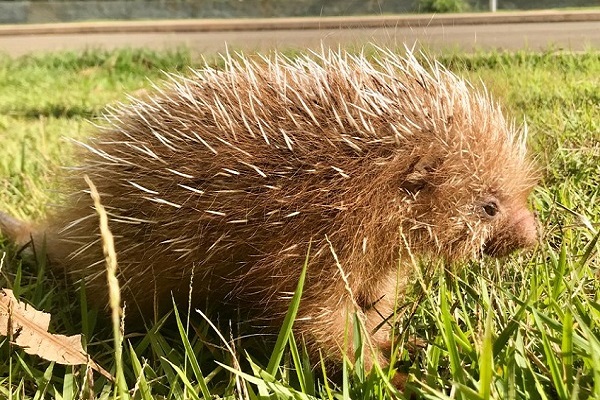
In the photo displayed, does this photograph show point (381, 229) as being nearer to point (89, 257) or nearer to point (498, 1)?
point (89, 257)

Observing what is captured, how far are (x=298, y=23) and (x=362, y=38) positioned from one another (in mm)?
3775

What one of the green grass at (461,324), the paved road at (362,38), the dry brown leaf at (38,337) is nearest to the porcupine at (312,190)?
the green grass at (461,324)

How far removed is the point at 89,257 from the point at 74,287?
33cm

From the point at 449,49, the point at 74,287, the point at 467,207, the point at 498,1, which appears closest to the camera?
the point at 467,207

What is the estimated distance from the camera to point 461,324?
1.86m

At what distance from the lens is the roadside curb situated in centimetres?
289

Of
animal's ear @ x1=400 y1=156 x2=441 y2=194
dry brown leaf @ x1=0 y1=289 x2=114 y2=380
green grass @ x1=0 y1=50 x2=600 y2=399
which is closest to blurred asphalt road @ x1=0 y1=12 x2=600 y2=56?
green grass @ x1=0 y1=50 x2=600 y2=399

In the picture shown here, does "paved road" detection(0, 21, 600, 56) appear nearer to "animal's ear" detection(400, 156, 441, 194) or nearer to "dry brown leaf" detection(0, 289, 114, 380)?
"animal's ear" detection(400, 156, 441, 194)

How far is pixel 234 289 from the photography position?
6.05 ft

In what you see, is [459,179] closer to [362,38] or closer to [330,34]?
[362,38]

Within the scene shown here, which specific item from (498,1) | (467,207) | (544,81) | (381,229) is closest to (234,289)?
(381,229)

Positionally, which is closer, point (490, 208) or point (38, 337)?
point (38, 337)

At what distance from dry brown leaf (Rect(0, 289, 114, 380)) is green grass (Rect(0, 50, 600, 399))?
7 centimetres

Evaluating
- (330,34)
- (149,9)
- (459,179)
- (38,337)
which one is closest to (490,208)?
(459,179)
